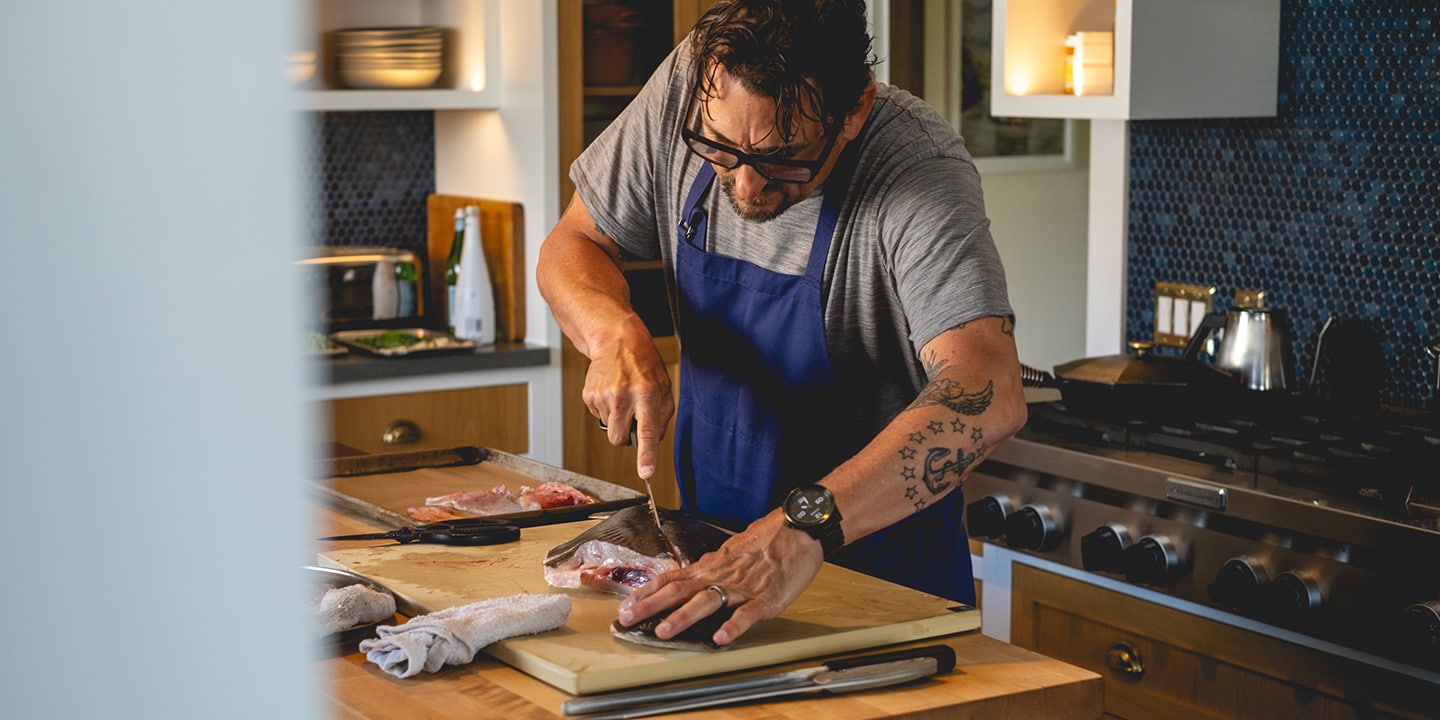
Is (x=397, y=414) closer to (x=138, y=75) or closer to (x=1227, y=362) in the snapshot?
(x=1227, y=362)

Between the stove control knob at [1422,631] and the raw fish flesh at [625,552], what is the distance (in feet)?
3.17

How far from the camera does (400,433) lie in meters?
3.65

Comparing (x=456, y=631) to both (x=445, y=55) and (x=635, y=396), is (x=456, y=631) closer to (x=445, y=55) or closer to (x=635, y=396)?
(x=635, y=396)

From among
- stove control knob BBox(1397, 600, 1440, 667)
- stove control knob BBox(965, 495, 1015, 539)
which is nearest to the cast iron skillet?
stove control knob BBox(965, 495, 1015, 539)

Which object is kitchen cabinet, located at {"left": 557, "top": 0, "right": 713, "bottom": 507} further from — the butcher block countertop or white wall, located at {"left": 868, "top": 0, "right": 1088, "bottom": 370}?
the butcher block countertop

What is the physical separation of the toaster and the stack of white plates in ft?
1.51

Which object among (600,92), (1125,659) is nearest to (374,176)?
(600,92)

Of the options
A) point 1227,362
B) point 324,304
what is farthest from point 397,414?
point 1227,362

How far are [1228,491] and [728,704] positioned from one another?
1260 millimetres

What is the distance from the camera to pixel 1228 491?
7.56 feet

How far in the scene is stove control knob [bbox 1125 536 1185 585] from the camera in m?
2.37

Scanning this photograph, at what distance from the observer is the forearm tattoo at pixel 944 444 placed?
158 cm

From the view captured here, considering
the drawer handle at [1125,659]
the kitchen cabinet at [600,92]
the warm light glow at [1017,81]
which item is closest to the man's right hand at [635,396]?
the drawer handle at [1125,659]

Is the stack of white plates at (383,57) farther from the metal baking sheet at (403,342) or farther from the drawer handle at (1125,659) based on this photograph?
the drawer handle at (1125,659)
